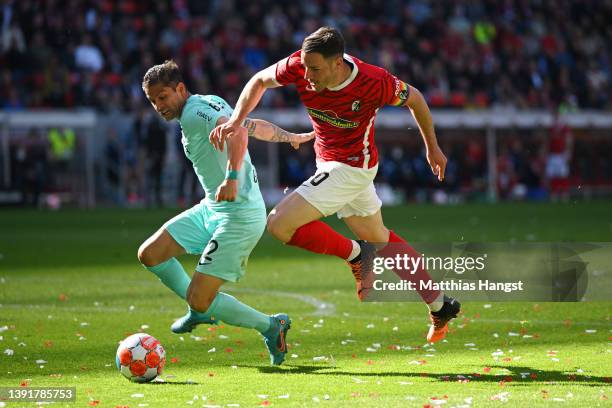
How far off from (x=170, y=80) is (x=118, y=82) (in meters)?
20.7

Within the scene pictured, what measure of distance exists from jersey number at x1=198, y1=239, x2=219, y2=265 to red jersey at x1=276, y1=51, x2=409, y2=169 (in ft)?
3.80

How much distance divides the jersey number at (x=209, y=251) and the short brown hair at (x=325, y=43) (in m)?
1.36

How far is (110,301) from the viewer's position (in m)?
10.2

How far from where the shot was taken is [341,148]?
7.64 metres

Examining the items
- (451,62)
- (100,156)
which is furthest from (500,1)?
(100,156)

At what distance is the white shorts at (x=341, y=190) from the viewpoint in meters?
7.46

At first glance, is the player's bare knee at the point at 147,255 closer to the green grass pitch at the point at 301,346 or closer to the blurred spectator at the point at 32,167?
the green grass pitch at the point at 301,346

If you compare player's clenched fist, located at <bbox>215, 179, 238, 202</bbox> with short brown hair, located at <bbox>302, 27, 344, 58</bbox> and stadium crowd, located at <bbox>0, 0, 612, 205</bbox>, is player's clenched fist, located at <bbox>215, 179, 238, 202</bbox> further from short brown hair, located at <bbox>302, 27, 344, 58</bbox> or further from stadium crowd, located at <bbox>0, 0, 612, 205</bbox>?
stadium crowd, located at <bbox>0, 0, 612, 205</bbox>

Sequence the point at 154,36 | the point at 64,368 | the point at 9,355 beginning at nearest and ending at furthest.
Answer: the point at 64,368, the point at 9,355, the point at 154,36

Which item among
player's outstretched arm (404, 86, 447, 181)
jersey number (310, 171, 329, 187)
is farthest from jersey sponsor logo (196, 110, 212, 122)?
player's outstretched arm (404, 86, 447, 181)

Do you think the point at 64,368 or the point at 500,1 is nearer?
the point at 64,368

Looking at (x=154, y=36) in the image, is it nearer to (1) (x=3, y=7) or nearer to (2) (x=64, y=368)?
(1) (x=3, y=7)

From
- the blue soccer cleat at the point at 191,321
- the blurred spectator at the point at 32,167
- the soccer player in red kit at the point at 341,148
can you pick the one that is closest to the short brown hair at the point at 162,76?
the soccer player in red kit at the point at 341,148

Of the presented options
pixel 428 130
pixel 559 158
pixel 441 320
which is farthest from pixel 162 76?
pixel 559 158
